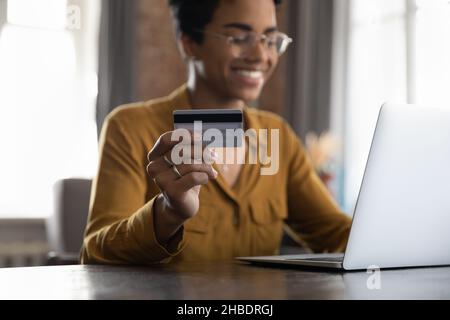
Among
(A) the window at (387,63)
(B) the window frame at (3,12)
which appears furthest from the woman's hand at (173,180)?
(B) the window frame at (3,12)

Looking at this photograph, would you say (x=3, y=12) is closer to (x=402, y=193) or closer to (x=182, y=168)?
(x=182, y=168)

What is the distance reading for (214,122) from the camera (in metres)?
0.95

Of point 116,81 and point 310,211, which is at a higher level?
point 116,81

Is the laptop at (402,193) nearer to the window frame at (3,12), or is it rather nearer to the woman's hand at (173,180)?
the woman's hand at (173,180)

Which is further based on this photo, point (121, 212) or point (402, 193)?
point (121, 212)

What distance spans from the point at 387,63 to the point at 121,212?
2.93 meters

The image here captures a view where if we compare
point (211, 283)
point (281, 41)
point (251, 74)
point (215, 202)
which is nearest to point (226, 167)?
point (215, 202)

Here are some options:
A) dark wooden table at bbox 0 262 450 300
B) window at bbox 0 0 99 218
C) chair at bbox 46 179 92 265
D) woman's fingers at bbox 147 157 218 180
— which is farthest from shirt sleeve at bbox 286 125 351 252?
window at bbox 0 0 99 218

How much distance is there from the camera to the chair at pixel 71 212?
2.68 m

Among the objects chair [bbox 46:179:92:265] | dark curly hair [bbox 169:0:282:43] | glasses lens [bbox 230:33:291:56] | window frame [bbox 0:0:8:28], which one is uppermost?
window frame [bbox 0:0:8:28]

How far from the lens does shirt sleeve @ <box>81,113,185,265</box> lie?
1.16 meters

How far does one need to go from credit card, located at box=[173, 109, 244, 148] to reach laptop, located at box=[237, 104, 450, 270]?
0.67 ft

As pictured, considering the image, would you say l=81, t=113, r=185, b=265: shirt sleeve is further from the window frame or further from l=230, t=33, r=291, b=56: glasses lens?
the window frame
